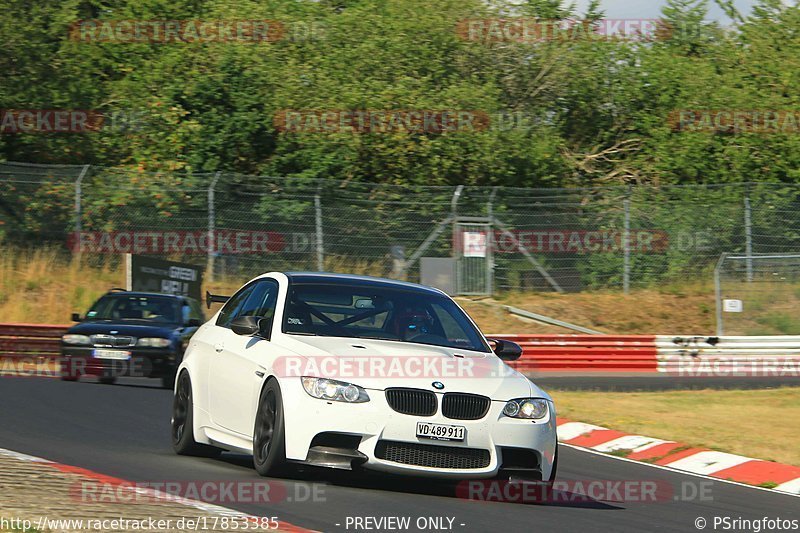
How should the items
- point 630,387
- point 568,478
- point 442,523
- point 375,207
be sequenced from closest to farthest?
point 442,523, point 568,478, point 630,387, point 375,207

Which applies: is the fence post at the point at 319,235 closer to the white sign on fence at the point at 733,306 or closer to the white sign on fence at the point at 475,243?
the white sign on fence at the point at 475,243

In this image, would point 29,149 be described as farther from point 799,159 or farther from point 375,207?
point 799,159

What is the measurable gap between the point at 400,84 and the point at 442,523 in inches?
1204

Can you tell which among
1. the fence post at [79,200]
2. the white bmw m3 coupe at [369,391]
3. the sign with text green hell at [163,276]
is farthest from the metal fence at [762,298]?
the white bmw m3 coupe at [369,391]

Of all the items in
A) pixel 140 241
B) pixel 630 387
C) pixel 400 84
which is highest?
pixel 400 84

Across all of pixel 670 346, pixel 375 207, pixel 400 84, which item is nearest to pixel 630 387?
pixel 670 346

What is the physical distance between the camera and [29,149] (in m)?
34.1

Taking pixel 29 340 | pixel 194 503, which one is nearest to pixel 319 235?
pixel 29 340

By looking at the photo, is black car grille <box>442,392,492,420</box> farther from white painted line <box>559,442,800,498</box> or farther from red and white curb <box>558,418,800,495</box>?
red and white curb <box>558,418,800,495</box>

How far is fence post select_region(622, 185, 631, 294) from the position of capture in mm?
29750

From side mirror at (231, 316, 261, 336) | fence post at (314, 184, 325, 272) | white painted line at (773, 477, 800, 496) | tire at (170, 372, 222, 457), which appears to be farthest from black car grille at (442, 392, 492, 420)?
fence post at (314, 184, 325, 272)

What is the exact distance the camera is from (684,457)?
13.0 m

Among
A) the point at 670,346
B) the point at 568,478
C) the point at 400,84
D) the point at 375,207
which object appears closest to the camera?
the point at 568,478

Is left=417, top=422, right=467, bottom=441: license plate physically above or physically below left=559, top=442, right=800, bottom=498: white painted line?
above
